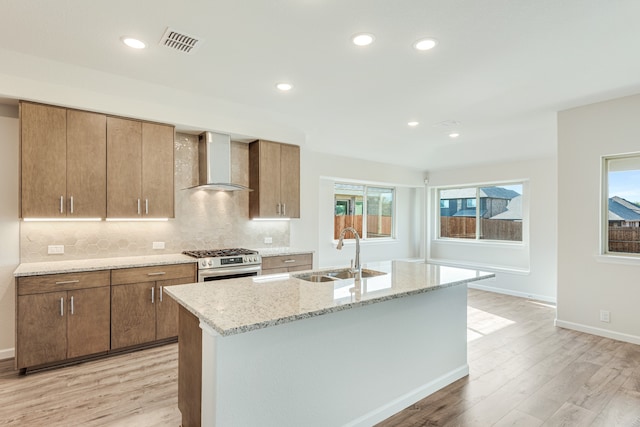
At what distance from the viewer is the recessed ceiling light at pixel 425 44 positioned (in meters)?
2.50

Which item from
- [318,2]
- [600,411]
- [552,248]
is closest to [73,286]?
[318,2]

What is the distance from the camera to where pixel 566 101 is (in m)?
3.76

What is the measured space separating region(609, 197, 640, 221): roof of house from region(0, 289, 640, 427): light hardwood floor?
4.43 feet

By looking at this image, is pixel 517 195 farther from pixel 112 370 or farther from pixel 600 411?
pixel 112 370

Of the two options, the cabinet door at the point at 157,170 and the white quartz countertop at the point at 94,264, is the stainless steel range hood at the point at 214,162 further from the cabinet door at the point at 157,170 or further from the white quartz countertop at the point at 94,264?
the white quartz countertop at the point at 94,264

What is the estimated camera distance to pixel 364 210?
696 centimetres

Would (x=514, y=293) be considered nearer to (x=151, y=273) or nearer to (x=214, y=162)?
(x=214, y=162)

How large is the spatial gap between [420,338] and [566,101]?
3.16 meters

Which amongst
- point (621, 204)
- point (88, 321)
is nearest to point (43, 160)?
point (88, 321)

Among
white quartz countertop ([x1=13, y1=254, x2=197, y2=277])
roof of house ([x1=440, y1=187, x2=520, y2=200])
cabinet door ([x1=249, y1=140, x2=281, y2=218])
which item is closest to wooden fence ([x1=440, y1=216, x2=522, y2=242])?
roof of house ([x1=440, y1=187, x2=520, y2=200])

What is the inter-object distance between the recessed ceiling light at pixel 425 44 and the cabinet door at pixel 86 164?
2989 mm

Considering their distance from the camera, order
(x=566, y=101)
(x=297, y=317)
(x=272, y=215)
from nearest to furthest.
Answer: (x=297, y=317) < (x=566, y=101) < (x=272, y=215)

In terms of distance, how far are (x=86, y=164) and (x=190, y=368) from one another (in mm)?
2443

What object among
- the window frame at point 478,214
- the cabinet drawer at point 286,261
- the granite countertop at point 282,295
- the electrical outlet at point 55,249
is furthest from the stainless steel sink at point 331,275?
the window frame at point 478,214
